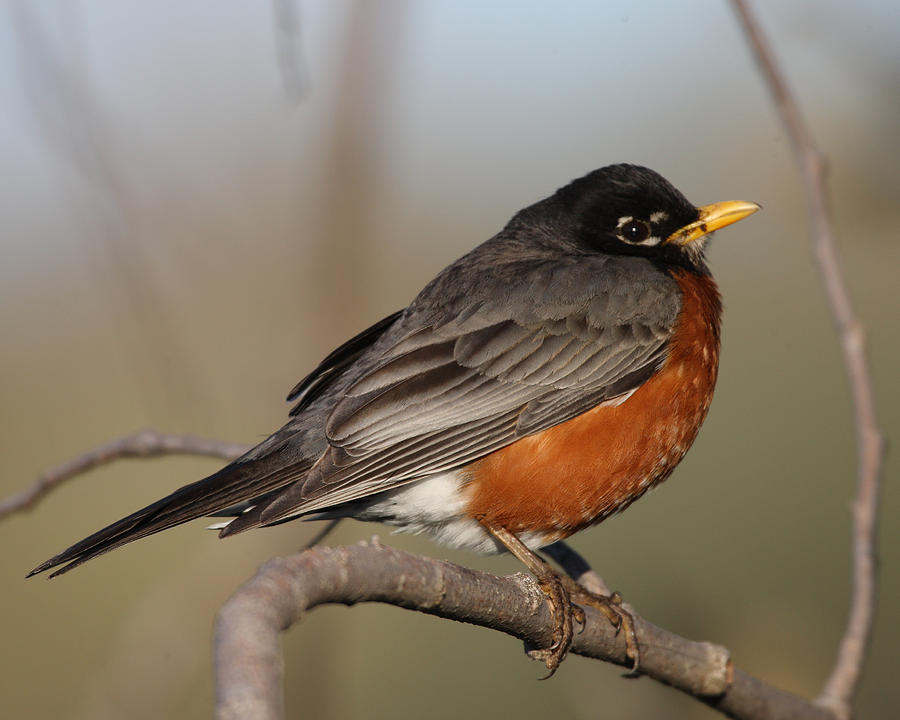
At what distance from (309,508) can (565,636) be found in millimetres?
880

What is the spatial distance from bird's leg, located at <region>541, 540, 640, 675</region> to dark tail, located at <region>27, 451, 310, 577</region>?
1036 mm

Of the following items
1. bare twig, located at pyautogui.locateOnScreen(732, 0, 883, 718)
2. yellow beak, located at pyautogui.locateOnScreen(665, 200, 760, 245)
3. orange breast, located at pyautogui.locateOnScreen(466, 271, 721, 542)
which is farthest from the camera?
yellow beak, located at pyautogui.locateOnScreen(665, 200, 760, 245)

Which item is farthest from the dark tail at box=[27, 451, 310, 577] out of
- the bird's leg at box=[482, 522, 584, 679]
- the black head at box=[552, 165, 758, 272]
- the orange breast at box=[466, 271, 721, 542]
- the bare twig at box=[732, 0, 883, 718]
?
the black head at box=[552, 165, 758, 272]

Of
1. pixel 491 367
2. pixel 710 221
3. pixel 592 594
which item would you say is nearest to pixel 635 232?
pixel 710 221

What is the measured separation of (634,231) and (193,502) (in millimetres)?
2303

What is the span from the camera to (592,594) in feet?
12.0

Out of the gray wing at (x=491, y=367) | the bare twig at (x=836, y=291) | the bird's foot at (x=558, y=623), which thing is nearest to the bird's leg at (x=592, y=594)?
the bird's foot at (x=558, y=623)

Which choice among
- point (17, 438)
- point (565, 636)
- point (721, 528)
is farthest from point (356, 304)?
point (17, 438)

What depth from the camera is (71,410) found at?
839 cm

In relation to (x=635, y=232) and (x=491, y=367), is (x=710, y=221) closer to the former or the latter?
(x=635, y=232)

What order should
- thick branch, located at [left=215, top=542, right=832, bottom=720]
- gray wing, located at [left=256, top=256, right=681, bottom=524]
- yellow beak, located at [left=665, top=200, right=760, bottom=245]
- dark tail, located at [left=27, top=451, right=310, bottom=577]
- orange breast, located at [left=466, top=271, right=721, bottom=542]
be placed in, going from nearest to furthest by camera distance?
thick branch, located at [left=215, top=542, right=832, bottom=720] < dark tail, located at [left=27, top=451, right=310, bottom=577] < gray wing, located at [left=256, top=256, right=681, bottom=524] < orange breast, located at [left=466, top=271, right=721, bottom=542] < yellow beak, located at [left=665, top=200, right=760, bottom=245]

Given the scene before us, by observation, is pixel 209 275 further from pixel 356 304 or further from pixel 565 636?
pixel 565 636

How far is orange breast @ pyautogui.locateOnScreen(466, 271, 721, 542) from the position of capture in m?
3.72

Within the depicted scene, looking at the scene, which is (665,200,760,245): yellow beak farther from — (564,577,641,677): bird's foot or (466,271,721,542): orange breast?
(564,577,641,677): bird's foot
